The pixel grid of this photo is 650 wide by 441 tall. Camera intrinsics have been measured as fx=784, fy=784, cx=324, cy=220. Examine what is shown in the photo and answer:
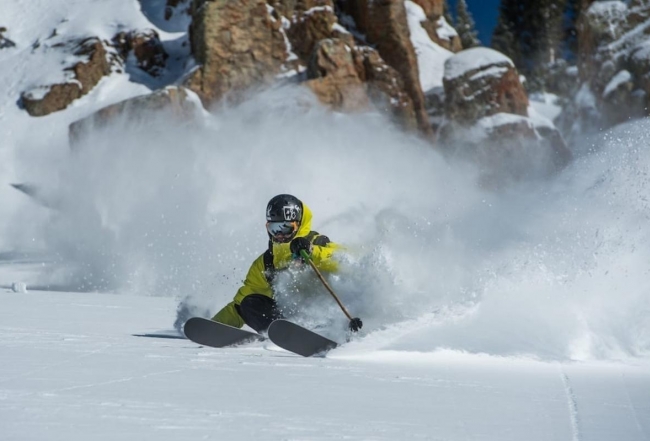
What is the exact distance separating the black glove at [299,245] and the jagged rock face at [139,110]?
2164cm

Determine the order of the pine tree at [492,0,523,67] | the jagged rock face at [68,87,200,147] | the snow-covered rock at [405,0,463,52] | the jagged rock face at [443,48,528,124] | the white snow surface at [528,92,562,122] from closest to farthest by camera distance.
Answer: the jagged rock face at [68,87,200,147] < the jagged rock face at [443,48,528,124] < the snow-covered rock at [405,0,463,52] < the white snow surface at [528,92,562,122] < the pine tree at [492,0,523,67]

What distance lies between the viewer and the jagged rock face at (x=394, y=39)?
31469 mm

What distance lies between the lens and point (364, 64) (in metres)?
31.0

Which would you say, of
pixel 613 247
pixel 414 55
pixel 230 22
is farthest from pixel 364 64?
pixel 613 247

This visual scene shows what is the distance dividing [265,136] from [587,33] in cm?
1917

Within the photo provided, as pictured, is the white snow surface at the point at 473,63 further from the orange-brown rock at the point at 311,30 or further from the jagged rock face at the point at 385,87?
the orange-brown rock at the point at 311,30

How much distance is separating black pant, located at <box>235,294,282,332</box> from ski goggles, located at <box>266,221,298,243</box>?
56 cm

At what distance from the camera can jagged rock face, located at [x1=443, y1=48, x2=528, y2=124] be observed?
31.8m

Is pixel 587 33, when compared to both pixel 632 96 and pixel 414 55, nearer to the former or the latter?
pixel 632 96

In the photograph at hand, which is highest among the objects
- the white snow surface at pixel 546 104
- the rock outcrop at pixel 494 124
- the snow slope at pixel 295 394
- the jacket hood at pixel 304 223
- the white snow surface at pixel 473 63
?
the snow slope at pixel 295 394

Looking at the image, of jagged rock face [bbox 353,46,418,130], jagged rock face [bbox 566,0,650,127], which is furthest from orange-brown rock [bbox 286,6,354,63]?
jagged rock face [bbox 566,0,650,127]

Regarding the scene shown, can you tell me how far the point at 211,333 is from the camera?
6.33 m

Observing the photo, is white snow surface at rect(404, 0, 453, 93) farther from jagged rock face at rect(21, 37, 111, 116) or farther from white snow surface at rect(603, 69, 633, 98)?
jagged rock face at rect(21, 37, 111, 116)

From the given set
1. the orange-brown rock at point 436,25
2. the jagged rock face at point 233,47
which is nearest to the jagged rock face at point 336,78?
the jagged rock face at point 233,47
